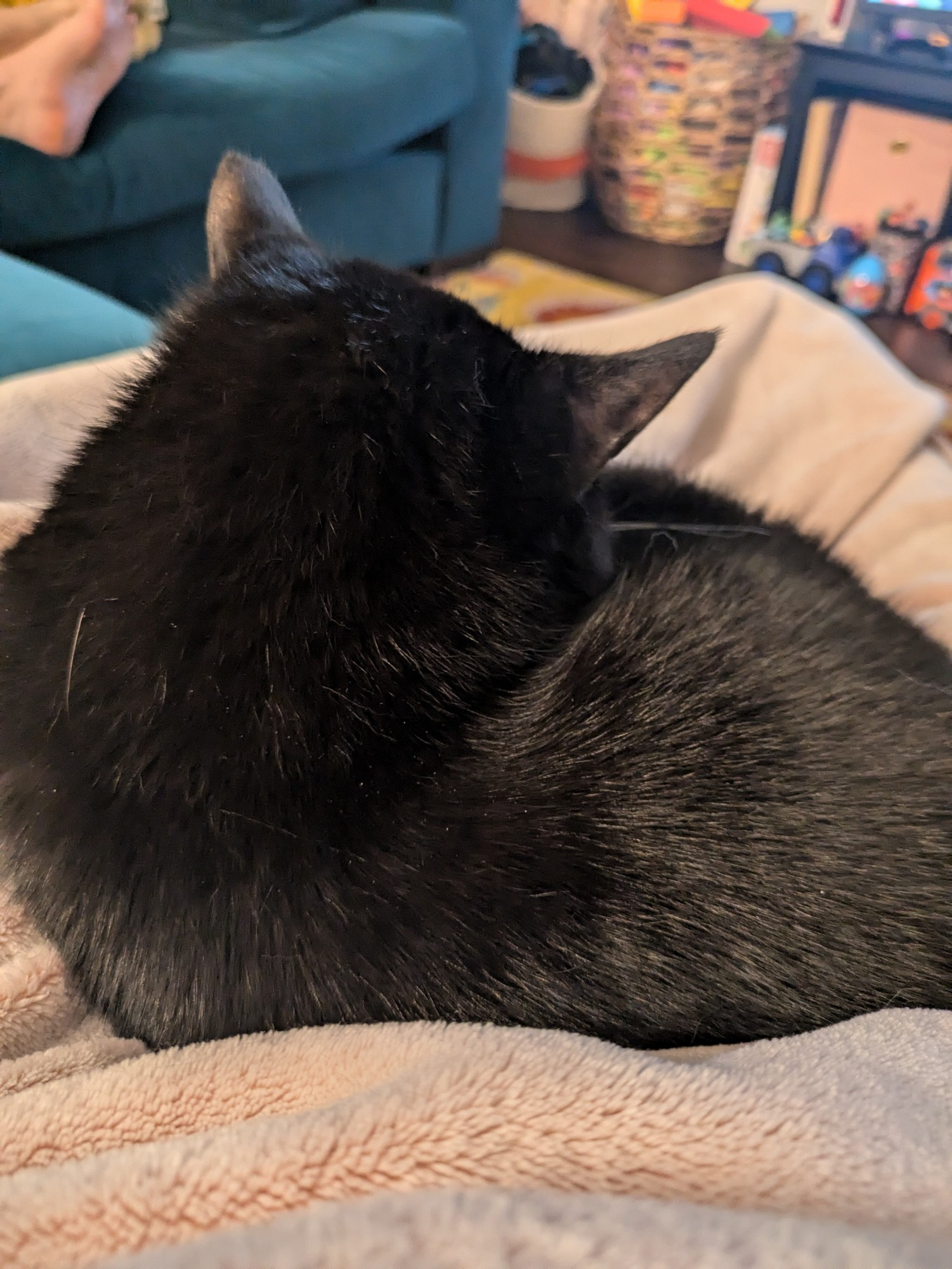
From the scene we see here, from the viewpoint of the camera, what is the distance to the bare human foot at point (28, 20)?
4.71 ft

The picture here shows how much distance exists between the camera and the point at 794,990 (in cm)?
54

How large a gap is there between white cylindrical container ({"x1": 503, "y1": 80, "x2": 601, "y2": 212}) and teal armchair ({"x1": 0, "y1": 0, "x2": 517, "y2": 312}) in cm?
52

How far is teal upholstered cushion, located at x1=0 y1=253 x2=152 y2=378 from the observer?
102 centimetres

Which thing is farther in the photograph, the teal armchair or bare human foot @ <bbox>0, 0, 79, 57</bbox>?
the teal armchair

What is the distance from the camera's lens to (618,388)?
619 mm

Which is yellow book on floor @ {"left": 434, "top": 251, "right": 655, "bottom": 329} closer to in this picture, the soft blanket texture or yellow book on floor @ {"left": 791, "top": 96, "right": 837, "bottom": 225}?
yellow book on floor @ {"left": 791, "top": 96, "right": 837, "bottom": 225}

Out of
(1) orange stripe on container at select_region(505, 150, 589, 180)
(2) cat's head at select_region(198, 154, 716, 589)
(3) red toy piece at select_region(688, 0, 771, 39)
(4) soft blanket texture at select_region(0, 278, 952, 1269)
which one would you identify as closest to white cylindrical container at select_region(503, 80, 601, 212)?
(1) orange stripe on container at select_region(505, 150, 589, 180)

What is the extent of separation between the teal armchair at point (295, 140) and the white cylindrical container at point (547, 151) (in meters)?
0.52

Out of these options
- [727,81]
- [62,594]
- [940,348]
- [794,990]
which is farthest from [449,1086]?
[727,81]

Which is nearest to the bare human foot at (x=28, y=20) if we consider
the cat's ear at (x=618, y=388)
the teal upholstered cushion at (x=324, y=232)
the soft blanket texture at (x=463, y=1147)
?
the teal upholstered cushion at (x=324, y=232)

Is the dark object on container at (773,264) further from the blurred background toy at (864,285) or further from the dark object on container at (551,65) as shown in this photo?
the dark object on container at (551,65)

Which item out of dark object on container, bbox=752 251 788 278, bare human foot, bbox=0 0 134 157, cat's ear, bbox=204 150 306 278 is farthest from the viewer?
dark object on container, bbox=752 251 788 278

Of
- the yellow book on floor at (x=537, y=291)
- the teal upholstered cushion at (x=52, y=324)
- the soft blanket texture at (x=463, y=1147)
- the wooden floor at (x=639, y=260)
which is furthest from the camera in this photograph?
the wooden floor at (x=639, y=260)

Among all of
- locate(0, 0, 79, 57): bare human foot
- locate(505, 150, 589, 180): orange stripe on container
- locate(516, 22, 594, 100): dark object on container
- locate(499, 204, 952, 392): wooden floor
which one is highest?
locate(0, 0, 79, 57): bare human foot
